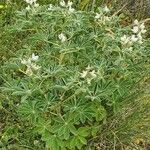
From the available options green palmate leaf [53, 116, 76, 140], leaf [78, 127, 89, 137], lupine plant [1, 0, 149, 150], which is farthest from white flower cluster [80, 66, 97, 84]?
leaf [78, 127, 89, 137]

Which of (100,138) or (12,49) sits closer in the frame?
(100,138)

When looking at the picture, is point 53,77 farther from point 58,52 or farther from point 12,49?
point 12,49

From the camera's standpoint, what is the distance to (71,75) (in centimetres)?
304

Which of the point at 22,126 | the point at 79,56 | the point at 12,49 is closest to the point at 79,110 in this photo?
the point at 79,56

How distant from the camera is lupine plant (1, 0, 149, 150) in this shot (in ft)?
9.77

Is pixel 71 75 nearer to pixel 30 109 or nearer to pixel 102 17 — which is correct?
pixel 30 109

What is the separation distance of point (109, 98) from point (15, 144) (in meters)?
0.76

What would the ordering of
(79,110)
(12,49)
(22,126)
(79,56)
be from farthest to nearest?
(12,49) < (22,126) < (79,56) < (79,110)

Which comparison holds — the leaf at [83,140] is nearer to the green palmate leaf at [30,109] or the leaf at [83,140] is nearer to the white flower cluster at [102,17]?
the green palmate leaf at [30,109]

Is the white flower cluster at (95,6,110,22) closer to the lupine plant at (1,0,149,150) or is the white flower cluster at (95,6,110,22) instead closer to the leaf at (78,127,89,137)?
the lupine plant at (1,0,149,150)

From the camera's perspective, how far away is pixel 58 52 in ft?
10.8

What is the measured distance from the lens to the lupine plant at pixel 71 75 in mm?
2977

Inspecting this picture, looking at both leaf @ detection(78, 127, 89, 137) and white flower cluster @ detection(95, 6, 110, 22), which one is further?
white flower cluster @ detection(95, 6, 110, 22)

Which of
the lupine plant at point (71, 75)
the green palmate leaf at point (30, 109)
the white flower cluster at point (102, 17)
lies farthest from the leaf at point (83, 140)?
the white flower cluster at point (102, 17)
